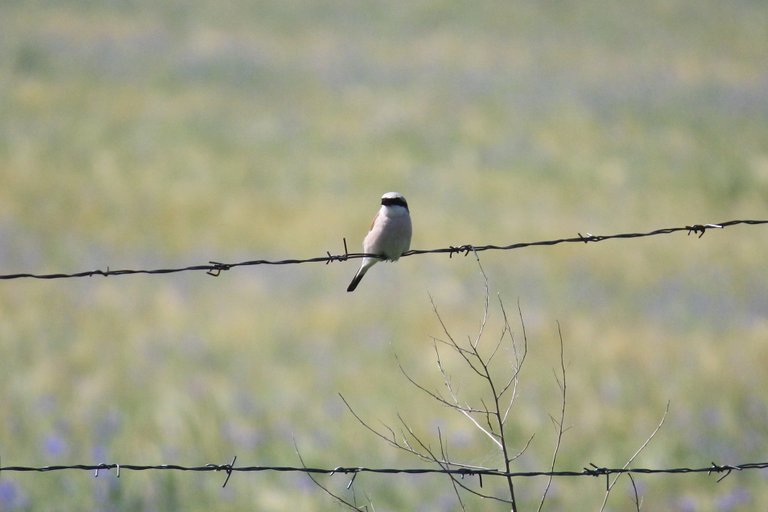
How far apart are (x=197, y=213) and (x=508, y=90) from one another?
12.0 meters

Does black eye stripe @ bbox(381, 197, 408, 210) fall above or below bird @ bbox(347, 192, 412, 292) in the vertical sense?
above

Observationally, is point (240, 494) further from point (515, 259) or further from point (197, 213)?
point (197, 213)

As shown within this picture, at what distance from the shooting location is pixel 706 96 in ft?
88.2

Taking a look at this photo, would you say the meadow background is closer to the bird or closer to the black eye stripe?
the bird

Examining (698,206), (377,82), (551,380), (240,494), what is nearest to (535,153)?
(698,206)

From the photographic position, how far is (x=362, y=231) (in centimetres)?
1692

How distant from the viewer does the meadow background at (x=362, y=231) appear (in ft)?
28.8

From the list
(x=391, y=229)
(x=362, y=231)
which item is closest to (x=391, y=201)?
(x=391, y=229)

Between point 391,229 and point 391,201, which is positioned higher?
point 391,201

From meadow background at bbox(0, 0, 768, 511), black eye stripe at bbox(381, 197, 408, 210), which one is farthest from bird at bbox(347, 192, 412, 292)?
meadow background at bbox(0, 0, 768, 511)

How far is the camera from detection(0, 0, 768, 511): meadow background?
8.77 meters

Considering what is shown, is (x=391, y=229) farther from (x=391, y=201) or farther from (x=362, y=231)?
(x=362, y=231)

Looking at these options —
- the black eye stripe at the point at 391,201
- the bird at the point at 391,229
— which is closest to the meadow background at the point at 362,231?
the bird at the point at 391,229

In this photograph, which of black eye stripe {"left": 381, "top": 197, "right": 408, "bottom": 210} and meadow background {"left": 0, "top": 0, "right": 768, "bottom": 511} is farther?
meadow background {"left": 0, "top": 0, "right": 768, "bottom": 511}
